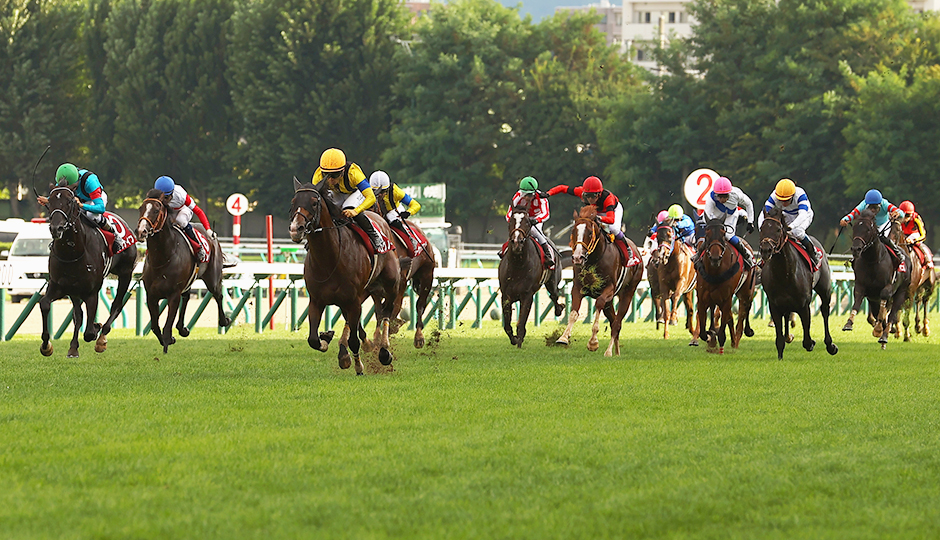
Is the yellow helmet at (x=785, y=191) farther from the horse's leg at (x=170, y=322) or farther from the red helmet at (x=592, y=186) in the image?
the horse's leg at (x=170, y=322)

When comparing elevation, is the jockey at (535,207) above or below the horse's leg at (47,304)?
above

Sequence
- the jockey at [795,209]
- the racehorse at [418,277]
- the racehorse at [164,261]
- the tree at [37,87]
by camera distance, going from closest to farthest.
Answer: the racehorse at [164,261] < the racehorse at [418,277] < the jockey at [795,209] < the tree at [37,87]

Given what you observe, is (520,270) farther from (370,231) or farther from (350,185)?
(350,185)

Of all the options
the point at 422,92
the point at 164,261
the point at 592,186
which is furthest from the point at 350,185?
the point at 422,92

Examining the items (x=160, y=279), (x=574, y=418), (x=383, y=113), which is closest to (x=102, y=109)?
(x=383, y=113)

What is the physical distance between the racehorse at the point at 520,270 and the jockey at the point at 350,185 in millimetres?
2840

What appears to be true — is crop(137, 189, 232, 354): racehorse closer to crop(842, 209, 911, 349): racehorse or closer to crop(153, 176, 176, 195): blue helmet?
crop(153, 176, 176, 195): blue helmet

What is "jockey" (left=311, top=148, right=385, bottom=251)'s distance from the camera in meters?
10.7

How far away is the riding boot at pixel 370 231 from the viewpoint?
1075 cm

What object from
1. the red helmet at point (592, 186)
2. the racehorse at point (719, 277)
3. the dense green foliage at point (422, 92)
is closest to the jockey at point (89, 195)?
the red helmet at point (592, 186)

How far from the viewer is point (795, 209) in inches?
527

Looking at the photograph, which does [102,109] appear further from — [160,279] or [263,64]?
[160,279]

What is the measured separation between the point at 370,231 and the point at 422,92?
145 ft

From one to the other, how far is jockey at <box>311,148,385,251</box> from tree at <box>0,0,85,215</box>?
4604cm
